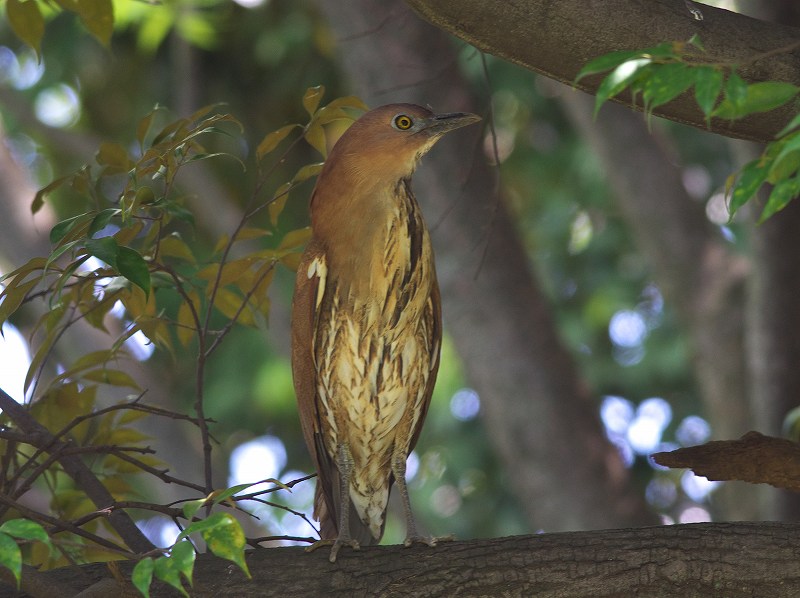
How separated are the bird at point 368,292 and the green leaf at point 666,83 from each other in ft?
4.90

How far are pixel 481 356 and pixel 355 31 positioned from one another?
6.09 ft

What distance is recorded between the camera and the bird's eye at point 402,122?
128 inches

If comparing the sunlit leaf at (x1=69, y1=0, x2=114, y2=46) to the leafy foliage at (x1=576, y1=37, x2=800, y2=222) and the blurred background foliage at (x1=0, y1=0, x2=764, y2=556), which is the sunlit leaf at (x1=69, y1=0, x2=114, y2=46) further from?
the blurred background foliage at (x1=0, y1=0, x2=764, y2=556)

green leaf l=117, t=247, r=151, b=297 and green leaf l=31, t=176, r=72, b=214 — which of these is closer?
green leaf l=117, t=247, r=151, b=297

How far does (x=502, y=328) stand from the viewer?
5512mm

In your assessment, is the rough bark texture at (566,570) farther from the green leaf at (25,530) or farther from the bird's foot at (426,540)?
the green leaf at (25,530)

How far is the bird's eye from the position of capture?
3260mm

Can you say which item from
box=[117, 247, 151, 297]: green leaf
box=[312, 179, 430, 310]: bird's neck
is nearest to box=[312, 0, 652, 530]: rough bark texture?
box=[312, 179, 430, 310]: bird's neck

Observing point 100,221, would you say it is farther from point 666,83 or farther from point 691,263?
point 691,263

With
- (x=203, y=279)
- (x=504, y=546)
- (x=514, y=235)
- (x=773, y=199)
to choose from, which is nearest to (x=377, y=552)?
(x=504, y=546)

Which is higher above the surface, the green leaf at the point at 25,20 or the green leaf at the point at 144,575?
the green leaf at the point at 25,20

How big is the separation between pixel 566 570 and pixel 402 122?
4.91 feet

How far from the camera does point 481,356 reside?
5.55 meters

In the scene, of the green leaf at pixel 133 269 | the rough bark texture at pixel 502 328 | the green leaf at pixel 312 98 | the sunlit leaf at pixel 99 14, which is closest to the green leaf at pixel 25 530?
the green leaf at pixel 133 269
